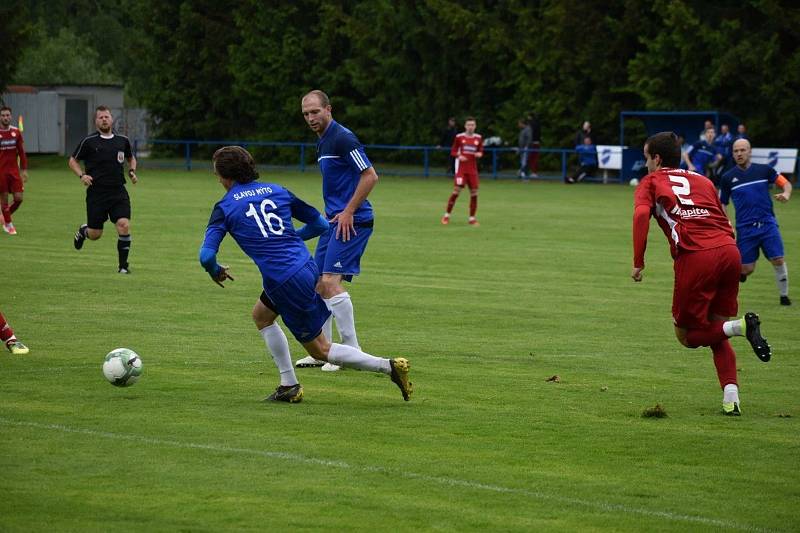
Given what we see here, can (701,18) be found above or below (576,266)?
above

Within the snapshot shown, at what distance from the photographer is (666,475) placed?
7004mm

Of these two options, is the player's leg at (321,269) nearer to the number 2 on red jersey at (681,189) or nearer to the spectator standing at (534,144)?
the number 2 on red jersey at (681,189)

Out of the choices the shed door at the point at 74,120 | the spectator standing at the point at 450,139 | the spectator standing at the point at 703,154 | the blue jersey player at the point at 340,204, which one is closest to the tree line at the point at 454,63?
the shed door at the point at 74,120

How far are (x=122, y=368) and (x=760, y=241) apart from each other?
8809 millimetres

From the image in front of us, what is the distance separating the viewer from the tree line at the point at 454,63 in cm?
4378

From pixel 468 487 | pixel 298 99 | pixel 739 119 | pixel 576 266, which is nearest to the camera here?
pixel 468 487

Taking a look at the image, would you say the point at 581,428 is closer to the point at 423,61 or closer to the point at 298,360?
the point at 298,360

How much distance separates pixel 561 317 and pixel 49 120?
1738 inches

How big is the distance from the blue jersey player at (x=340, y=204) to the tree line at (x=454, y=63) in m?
34.4

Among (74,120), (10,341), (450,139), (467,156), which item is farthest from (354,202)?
(74,120)

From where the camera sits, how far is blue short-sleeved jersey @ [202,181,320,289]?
8555 millimetres

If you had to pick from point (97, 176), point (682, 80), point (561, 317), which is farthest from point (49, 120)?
point (561, 317)

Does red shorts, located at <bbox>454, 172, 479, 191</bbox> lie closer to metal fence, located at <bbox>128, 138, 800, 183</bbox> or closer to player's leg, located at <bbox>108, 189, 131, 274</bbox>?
player's leg, located at <bbox>108, 189, 131, 274</bbox>

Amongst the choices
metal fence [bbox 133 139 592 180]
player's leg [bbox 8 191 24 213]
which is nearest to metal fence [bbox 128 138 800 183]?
metal fence [bbox 133 139 592 180]
